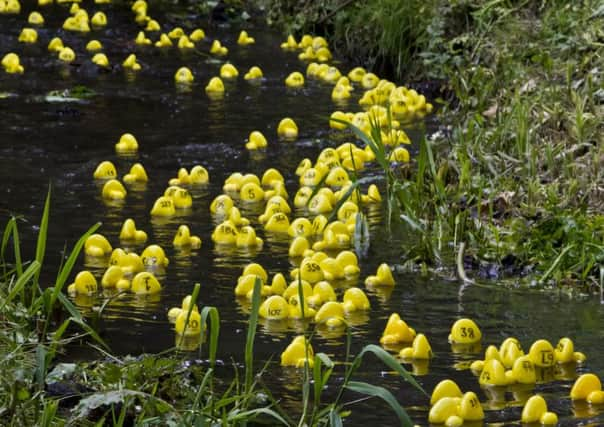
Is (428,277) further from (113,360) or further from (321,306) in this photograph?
(113,360)

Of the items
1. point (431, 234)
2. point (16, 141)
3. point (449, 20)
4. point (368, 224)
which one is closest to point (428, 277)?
point (431, 234)

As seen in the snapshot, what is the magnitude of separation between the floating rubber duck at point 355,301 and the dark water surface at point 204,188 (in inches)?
3.2

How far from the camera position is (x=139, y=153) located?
988 cm

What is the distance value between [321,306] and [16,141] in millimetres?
4393

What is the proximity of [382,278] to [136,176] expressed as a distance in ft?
9.17

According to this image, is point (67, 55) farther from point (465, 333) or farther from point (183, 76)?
point (465, 333)

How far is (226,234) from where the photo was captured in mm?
7711

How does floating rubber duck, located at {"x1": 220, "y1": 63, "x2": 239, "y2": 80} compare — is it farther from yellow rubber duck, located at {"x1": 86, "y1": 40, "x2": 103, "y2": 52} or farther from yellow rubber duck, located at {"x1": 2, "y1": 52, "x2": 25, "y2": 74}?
yellow rubber duck, located at {"x1": 2, "y1": 52, "x2": 25, "y2": 74}

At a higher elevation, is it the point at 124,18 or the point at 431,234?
the point at 124,18

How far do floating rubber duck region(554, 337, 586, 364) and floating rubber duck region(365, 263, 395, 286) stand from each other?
1362 mm

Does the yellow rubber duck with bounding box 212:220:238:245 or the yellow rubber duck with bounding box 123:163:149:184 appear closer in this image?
the yellow rubber duck with bounding box 212:220:238:245

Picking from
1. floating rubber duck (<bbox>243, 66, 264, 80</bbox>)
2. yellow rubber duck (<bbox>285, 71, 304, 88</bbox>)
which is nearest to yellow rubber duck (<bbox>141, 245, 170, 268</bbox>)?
yellow rubber duck (<bbox>285, 71, 304, 88</bbox>)

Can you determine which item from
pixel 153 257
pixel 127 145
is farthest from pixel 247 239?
pixel 127 145

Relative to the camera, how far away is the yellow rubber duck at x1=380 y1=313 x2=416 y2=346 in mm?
6000
